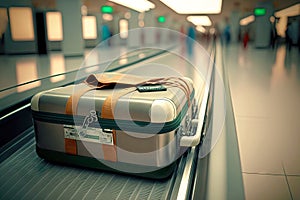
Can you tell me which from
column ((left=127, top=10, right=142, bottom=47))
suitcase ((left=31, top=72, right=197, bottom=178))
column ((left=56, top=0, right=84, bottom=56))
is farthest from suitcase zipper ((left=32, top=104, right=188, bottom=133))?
column ((left=127, top=10, right=142, bottom=47))

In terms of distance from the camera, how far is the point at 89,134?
1658 millimetres

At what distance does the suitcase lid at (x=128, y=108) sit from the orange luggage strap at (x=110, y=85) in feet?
0.10

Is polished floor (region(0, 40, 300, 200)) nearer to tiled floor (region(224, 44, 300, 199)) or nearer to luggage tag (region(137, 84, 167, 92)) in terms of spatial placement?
tiled floor (region(224, 44, 300, 199))

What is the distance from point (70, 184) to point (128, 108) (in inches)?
22.3

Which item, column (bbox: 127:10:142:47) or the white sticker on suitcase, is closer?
the white sticker on suitcase

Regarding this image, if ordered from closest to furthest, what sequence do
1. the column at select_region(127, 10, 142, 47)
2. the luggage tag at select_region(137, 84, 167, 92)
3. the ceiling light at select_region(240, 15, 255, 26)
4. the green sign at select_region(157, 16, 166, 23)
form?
the luggage tag at select_region(137, 84, 167, 92) < the column at select_region(127, 10, 142, 47) < the ceiling light at select_region(240, 15, 255, 26) < the green sign at select_region(157, 16, 166, 23)

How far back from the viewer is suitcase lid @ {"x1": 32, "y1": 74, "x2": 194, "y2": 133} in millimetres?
1533

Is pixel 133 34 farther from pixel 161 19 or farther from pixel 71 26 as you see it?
pixel 161 19

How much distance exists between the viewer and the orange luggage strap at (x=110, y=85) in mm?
1590

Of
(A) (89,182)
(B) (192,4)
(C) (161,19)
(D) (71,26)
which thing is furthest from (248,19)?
(A) (89,182)

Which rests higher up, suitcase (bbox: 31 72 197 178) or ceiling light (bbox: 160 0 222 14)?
ceiling light (bbox: 160 0 222 14)

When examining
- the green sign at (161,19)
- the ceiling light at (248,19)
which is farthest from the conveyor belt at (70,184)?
the green sign at (161,19)

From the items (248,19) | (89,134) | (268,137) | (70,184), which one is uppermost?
(248,19)

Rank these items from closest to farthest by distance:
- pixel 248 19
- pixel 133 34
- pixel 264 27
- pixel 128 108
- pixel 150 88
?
pixel 128 108 → pixel 150 88 → pixel 133 34 → pixel 264 27 → pixel 248 19
